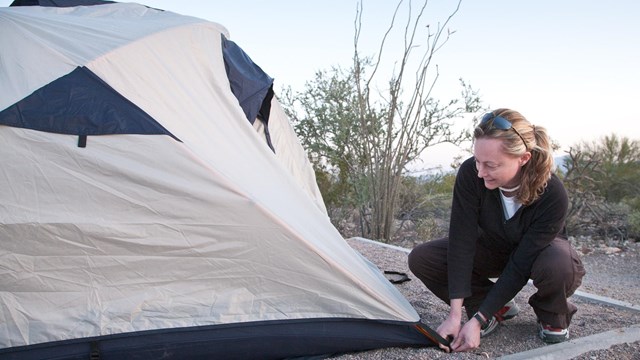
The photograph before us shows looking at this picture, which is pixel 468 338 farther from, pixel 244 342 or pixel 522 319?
pixel 244 342

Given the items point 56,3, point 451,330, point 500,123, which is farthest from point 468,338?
point 56,3

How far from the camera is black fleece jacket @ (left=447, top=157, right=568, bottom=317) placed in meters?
2.31

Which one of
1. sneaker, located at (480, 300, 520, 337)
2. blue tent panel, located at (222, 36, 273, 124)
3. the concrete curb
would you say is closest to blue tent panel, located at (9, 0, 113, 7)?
blue tent panel, located at (222, 36, 273, 124)

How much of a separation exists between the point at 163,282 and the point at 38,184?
0.58 meters

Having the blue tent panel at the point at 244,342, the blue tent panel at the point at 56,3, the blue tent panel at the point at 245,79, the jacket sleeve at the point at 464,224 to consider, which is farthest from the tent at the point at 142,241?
the blue tent panel at the point at 56,3

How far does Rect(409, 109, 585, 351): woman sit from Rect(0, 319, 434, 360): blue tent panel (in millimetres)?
281

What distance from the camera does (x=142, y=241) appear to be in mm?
2193

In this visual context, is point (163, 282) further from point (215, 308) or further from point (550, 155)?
point (550, 155)

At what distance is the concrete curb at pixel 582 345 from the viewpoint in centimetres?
226

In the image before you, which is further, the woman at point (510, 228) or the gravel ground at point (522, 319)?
the gravel ground at point (522, 319)

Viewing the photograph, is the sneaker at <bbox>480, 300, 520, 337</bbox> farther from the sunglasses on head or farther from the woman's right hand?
the sunglasses on head

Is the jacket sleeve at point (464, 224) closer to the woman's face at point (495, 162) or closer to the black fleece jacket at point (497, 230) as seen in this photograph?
the black fleece jacket at point (497, 230)

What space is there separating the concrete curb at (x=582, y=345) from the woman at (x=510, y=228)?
84 mm

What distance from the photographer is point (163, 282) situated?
2225 millimetres
